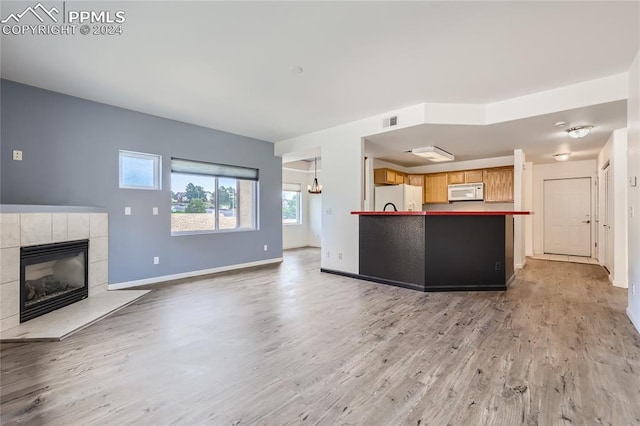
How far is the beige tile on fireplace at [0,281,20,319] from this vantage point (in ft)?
9.30

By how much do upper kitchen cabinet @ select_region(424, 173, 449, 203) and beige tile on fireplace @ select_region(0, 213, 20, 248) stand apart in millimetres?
7843

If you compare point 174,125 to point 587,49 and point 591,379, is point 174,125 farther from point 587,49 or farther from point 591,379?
point 591,379

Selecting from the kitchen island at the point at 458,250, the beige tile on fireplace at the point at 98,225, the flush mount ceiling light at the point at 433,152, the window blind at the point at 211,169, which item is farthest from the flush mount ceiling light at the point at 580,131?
the beige tile on fireplace at the point at 98,225

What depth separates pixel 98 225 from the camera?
411 cm

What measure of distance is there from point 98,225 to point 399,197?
529cm

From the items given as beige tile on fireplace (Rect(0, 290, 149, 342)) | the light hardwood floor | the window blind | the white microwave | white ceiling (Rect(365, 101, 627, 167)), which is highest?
white ceiling (Rect(365, 101, 627, 167))

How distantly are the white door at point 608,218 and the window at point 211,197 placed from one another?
21.1 feet

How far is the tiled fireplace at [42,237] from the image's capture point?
2.89m

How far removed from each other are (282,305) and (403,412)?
2.16 m

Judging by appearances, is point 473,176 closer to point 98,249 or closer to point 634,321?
point 634,321

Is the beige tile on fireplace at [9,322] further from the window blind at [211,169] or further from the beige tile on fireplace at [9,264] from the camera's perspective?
the window blind at [211,169]

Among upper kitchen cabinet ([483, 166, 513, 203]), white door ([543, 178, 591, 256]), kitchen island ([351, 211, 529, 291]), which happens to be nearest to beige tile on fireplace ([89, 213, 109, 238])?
kitchen island ([351, 211, 529, 291])

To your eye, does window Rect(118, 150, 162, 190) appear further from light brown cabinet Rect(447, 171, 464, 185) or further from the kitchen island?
light brown cabinet Rect(447, 171, 464, 185)

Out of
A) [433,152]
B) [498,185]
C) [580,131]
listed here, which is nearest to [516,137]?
[580,131]
